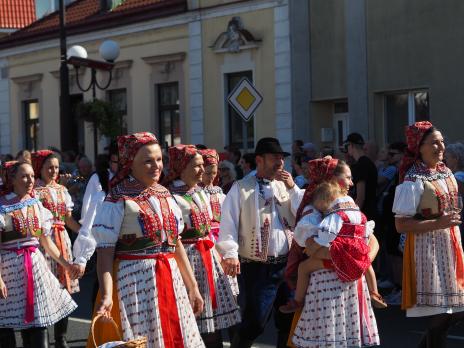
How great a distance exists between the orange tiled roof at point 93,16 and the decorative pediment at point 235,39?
1533mm

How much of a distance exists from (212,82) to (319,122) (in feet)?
10.2

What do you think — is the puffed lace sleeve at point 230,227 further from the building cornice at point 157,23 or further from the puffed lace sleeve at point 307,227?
the building cornice at point 157,23

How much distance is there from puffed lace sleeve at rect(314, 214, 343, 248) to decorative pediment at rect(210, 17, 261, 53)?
15646 mm

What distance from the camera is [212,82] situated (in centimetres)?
2406

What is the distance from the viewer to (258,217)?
8.45 meters

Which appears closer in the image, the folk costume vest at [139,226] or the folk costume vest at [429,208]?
the folk costume vest at [139,226]

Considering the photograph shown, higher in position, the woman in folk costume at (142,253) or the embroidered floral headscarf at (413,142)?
the embroidered floral headscarf at (413,142)

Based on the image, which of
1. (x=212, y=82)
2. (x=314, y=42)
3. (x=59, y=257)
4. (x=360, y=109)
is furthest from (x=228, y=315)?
(x=212, y=82)

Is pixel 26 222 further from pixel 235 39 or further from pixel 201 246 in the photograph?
pixel 235 39

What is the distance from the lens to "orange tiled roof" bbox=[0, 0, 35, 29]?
37.2 metres

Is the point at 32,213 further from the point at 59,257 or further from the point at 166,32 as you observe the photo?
the point at 166,32

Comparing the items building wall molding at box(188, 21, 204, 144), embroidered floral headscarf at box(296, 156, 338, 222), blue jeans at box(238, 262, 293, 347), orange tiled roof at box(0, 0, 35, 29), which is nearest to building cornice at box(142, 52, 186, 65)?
building wall molding at box(188, 21, 204, 144)

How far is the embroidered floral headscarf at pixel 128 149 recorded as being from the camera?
6.79 metres

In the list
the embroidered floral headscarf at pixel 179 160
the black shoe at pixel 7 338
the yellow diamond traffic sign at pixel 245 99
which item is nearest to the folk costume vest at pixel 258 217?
the embroidered floral headscarf at pixel 179 160
